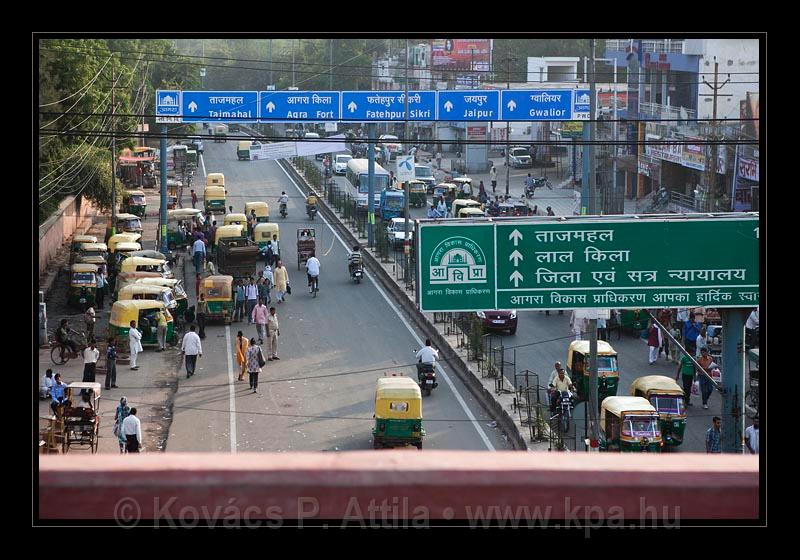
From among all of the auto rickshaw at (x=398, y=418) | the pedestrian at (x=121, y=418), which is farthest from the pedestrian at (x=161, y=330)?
the auto rickshaw at (x=398, y=418)

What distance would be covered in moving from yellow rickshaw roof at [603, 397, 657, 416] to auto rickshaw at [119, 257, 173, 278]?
18.8 meters

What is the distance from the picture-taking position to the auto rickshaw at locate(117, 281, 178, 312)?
32.8 metres

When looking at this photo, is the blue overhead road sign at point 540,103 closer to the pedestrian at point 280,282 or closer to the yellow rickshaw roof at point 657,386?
the pedestrian at point 280,282

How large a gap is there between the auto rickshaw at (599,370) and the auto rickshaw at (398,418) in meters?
4.64

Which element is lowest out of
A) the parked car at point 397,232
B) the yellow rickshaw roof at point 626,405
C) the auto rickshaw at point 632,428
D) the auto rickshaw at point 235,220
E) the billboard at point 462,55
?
the auto rickshaw at point 632,428

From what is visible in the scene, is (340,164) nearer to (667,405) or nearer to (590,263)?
(667,405)

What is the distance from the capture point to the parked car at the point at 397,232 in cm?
4488

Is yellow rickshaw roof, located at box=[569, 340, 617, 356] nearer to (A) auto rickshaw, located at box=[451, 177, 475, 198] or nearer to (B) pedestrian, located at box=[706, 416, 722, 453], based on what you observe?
(B) pedestrian, located at box=[706, 416, 722, 453]

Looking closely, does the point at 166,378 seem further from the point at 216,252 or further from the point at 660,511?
the point at 660,511

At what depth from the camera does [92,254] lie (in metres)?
39.7

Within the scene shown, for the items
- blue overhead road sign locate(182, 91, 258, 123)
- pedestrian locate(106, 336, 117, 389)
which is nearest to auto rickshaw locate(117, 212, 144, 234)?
blue overhead road sign locate(182, 91, 258, 123)

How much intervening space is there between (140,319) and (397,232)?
15.8 metres
